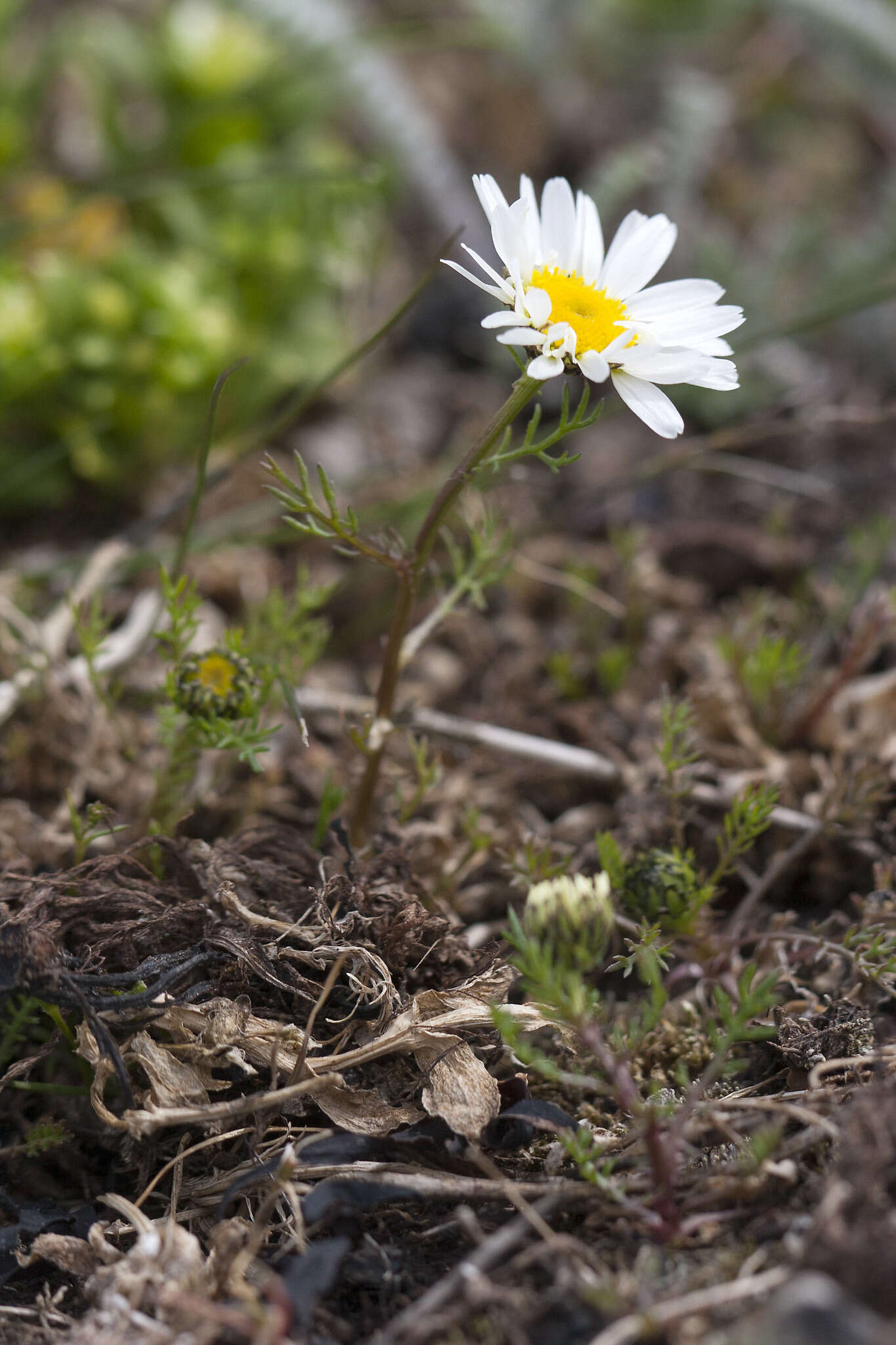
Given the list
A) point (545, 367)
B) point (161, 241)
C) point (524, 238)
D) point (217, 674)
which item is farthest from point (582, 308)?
point (161, 241)

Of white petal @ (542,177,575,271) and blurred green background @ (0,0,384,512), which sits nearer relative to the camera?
white petal @ (542,177,575,271)

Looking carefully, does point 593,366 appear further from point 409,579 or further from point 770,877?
point 770,877

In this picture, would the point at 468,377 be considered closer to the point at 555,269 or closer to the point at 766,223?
the point at 766,223

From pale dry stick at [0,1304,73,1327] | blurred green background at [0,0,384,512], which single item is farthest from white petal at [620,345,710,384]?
pale dry stick at [0,1304,73,1327]

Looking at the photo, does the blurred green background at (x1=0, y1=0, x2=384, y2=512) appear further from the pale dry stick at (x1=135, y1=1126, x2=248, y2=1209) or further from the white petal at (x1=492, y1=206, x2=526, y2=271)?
the pale dry stick at (x1=135, y1=1126, x2=248, y2=1209)

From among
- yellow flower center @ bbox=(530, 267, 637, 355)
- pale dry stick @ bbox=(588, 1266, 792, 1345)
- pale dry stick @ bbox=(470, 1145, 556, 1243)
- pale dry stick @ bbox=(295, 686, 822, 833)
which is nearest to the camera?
pale dry stick @ bbox=(588, 1266, 792, 1345)

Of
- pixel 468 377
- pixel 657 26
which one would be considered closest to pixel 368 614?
pixel 468 377

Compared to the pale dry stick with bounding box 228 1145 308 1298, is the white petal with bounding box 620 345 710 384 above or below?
above
